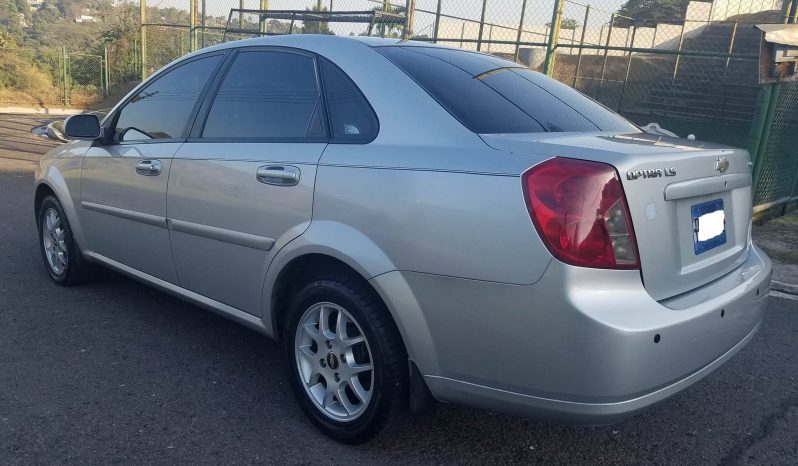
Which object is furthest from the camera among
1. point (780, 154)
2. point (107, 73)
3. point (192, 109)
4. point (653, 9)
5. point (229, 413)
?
point (653, 9)

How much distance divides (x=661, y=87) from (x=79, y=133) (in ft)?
54.5

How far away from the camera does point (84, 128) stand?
402 cm

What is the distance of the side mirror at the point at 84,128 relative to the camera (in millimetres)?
4008

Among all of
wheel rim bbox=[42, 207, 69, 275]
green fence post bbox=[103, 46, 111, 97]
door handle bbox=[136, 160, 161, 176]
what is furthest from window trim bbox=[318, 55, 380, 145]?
green fence post bbox=[103, 46, 111, 97]

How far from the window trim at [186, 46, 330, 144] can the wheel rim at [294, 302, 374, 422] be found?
757 millimetres

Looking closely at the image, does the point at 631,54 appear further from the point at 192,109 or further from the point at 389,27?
the point at 192,109

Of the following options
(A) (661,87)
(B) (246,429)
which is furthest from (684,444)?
(A) (661,87)

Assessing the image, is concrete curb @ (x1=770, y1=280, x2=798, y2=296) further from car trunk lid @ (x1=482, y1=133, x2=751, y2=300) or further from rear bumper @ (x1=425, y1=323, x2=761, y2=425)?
rear bumper @ (x1=425, y1=323, x2=761, y2=425)

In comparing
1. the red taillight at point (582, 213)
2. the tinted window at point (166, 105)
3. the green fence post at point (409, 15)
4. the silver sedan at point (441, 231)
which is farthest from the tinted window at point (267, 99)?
the green fence post at point (409, 15)

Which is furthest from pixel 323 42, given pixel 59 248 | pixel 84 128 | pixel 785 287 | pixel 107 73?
pixel 107 73

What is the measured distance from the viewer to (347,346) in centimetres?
268

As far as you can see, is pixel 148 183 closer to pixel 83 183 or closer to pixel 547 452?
pixel 83 183

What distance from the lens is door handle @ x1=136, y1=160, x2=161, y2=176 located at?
3547mm

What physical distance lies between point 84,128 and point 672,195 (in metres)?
3.38
